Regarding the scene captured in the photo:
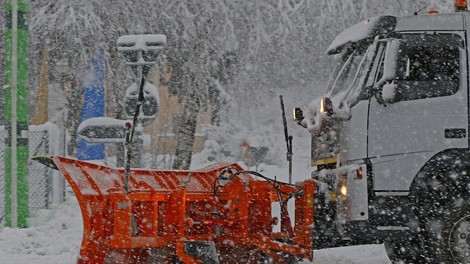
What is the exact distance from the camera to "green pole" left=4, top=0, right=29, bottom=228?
10977 millimetres

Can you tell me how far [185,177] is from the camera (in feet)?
27.6

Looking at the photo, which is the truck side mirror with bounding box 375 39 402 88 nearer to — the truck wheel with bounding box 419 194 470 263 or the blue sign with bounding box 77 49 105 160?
the truck wheel with bounding box 419 194 470 263

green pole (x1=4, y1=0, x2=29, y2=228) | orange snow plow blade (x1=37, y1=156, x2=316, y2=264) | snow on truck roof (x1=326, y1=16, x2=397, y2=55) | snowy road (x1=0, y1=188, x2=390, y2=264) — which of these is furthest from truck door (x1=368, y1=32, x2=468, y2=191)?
green pole (x1=4, y1=0, x2=29, y2=228)

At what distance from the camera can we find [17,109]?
36.6ft

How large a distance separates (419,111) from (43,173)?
7231mm

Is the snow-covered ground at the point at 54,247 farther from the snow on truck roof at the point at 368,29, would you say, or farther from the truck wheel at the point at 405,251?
the snow on truck roof at the point at 368,29

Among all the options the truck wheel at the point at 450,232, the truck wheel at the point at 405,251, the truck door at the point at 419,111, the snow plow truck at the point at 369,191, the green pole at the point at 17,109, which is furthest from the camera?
the green pole at the point at 17,109

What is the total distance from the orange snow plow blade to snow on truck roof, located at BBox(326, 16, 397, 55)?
5.24ft

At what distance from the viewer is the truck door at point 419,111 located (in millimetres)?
7281

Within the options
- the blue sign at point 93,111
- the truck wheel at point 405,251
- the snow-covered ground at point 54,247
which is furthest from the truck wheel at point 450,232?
the blue sign at point 93,111

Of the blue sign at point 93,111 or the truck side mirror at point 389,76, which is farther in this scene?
the blue sign at point 93,111

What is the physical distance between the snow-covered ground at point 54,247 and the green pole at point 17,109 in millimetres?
429

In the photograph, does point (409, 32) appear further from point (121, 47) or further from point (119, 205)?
point (121, 47)

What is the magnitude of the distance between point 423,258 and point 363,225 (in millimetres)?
787
